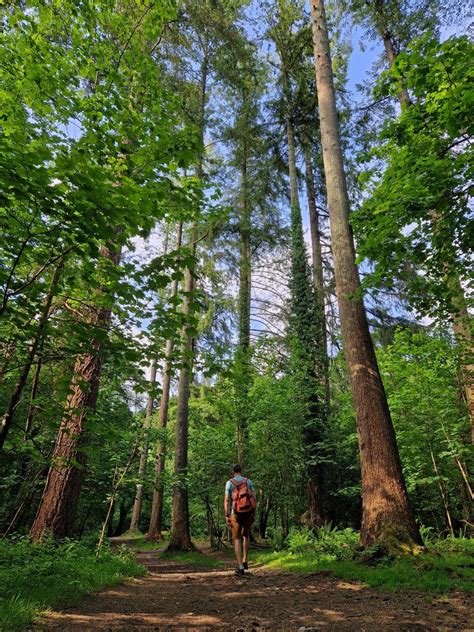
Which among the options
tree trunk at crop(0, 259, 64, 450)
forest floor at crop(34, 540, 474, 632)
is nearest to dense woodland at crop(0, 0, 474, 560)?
tree trunk at crop(0, 259, 64, 450)

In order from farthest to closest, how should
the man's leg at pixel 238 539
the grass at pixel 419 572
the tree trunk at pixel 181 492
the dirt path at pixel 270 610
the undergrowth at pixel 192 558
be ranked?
the tree trunk at pixel 181 492, the undergrowth at pixel 192 558, the man's leg at pixel 238 539, the grass at pixel 419 572, the dirt path at pixel 270 610

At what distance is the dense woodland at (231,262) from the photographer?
10.4 feet

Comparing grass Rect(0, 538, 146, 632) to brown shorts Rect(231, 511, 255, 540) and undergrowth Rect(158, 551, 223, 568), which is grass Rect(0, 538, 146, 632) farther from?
undergrowth Rect(158, 551, 223, 568)

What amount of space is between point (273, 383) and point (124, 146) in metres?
8.27

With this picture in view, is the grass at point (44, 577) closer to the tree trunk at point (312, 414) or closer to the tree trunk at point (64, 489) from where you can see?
the tree trunk at point (64, 489)

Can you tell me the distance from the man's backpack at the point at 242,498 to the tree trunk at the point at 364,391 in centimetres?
173

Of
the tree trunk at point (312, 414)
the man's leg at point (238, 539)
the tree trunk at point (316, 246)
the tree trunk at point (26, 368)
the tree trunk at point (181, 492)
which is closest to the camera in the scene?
the tree trunk at point (26, 368)

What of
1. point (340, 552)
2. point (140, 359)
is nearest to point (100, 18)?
point (140, 359)

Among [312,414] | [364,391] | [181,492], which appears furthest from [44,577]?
[312,414]

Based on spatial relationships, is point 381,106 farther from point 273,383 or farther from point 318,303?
point 273,383

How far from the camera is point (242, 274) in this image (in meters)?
16.5

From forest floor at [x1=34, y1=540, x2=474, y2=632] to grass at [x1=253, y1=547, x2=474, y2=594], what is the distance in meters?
0.14

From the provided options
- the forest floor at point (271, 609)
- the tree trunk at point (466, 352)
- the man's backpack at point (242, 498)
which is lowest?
the forest floor at point (271, 609)

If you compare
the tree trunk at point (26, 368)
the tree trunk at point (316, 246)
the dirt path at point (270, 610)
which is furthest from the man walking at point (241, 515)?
the tree trunk at point (316, 246)
